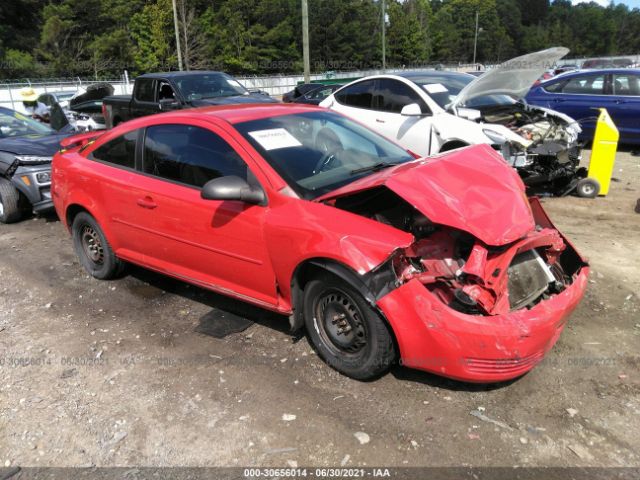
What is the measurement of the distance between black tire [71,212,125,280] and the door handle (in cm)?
82

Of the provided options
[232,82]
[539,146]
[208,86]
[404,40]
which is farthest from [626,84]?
[404,40]

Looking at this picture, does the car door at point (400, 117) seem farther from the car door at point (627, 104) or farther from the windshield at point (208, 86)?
the car door at point (627, 104)

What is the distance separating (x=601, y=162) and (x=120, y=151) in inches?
251

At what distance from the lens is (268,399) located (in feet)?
10.4

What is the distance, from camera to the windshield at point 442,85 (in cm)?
734

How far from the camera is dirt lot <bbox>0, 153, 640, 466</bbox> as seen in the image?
2727 mm

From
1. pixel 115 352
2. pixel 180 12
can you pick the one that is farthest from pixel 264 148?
pixel 180 12

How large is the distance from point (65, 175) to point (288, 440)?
11.8ft

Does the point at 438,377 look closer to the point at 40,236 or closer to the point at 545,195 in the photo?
the point at 545,195

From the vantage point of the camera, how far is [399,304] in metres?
2.83

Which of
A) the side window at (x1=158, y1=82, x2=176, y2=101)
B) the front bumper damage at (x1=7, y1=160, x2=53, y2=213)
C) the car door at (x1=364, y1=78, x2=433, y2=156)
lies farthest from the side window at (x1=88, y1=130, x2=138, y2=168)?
the side window at (x1=158, y1=82, x2=176, y2=101)

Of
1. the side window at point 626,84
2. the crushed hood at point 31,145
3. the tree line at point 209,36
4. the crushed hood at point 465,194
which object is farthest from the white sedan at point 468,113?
the tree line at point 209,36

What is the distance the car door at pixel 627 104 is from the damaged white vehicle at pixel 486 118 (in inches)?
138

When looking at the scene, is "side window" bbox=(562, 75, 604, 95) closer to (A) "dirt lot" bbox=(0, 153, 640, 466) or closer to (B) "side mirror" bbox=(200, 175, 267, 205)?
(A) "dirt lot" bbox=(0, 153, 640, 466)
